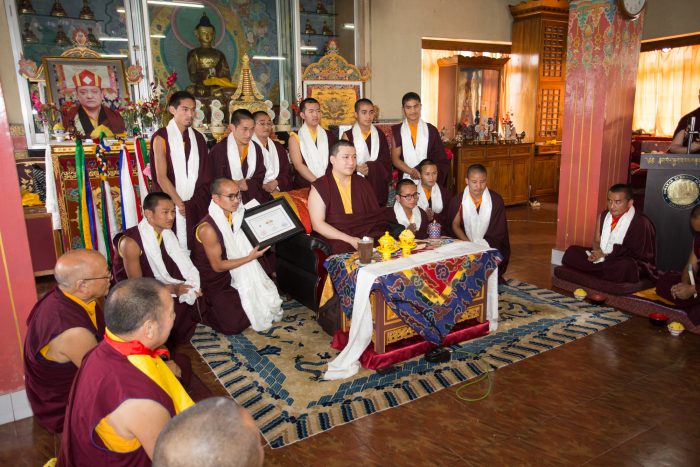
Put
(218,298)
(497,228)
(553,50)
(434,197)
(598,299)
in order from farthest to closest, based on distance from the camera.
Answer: (553,50) → (434,197) → (497,228) → (598,299) → (218,298)

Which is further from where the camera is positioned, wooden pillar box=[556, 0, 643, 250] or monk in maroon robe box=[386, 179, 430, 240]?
wooden pillar box=[556, 0, 643, 250]

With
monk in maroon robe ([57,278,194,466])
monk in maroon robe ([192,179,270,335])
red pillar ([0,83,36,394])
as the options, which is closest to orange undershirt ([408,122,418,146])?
monk in maroon robe ([192,179,270,335])

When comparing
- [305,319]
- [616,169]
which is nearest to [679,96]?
[616,169]

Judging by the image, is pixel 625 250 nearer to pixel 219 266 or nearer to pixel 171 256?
pixel 219 266

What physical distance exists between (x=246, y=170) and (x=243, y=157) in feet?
0.47

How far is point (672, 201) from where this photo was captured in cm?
520

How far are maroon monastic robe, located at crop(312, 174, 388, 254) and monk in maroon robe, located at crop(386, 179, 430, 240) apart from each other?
0.36m

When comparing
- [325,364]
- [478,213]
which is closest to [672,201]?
[478,213]

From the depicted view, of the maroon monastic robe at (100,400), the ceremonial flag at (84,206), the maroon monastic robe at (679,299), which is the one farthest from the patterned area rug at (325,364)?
the ceremonial flag at (84,206)

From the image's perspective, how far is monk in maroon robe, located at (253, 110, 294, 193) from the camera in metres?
5.54

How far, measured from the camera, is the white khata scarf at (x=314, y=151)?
5.62 m

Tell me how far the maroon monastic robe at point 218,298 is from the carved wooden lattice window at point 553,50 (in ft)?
27.1

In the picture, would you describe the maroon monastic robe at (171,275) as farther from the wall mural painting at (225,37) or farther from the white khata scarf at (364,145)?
the wall mural painting at (225,37)

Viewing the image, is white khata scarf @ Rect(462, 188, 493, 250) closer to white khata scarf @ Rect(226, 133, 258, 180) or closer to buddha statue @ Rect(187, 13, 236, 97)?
white khata scarf @ Rect(226, 133, 258, 180)
